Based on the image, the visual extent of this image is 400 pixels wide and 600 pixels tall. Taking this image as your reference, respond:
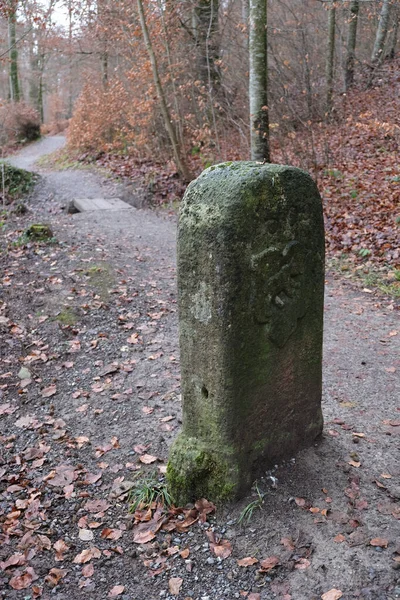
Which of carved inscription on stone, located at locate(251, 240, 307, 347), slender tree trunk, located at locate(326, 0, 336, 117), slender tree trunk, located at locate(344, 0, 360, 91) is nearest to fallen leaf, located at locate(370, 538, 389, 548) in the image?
carved inscription on stone, located at locate(251, 240, 307, 347)

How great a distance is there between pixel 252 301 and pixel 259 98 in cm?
741

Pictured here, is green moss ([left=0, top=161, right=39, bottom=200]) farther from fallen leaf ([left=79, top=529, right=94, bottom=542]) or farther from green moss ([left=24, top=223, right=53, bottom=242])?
fallen leaf ([left=79, top=529, right=94, bottom=542])

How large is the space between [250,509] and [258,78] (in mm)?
7939

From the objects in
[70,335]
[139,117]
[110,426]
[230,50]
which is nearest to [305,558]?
[110,426]

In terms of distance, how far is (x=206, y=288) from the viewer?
9.16 ft

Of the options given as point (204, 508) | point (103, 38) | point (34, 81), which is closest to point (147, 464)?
point (204, 508)

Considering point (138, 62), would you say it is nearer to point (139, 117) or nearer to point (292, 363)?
point (139, 117)

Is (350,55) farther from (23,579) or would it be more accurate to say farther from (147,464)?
(23,579)

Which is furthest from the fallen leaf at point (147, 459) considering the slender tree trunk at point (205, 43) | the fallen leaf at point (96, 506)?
the slender tree trunk at point (205, 43)

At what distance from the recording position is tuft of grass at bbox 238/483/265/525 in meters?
2.98

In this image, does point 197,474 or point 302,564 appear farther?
point 197,474

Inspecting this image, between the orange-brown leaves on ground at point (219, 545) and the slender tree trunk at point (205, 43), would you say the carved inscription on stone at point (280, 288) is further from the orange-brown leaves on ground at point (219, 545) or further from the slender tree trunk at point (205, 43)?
the slender tree trunk at point (205, 43)

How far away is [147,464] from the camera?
3779 mm

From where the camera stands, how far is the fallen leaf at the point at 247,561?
2.74 meters
